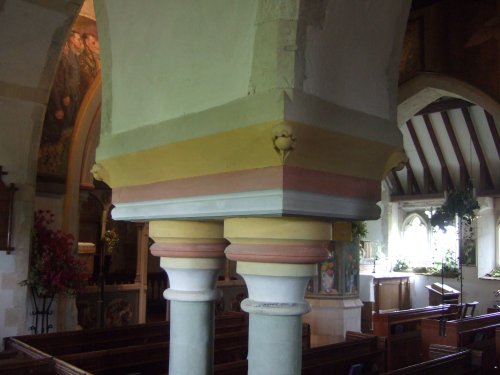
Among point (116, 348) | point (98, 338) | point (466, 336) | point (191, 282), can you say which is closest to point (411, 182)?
point (466, 336)

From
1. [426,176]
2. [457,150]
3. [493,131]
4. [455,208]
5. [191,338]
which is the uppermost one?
[493,131]

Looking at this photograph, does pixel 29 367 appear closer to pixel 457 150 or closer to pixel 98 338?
pixel 98 338

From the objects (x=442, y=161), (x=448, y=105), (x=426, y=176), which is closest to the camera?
(x=448, y=105)

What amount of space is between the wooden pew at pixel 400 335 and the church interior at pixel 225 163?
0.03m

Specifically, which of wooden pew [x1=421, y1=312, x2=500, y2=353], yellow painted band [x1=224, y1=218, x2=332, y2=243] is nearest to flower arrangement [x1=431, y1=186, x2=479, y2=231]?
wooden pew [x1=421, y1=312, x2=500, y2=353]

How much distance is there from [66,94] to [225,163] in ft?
18.5

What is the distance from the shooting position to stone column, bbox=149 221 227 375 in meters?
2.17

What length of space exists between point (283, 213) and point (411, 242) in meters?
15.1

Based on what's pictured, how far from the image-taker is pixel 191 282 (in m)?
2.22

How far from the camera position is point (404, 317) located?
743 centimetres

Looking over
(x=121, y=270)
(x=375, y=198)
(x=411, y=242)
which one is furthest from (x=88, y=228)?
(x=375, y=198)

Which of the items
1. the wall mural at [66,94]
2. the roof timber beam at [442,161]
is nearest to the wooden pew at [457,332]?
the wall mural at [66,94]

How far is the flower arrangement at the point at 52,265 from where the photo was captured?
5543 mm

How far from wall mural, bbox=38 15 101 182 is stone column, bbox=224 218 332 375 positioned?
536cm
